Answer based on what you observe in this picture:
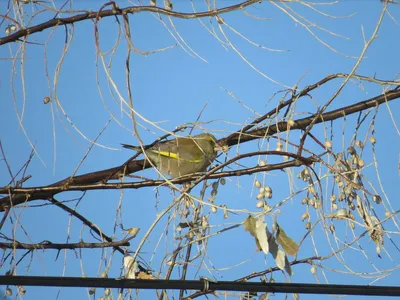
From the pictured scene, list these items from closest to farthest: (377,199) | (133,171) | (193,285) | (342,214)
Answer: (193,285) → (342,214) → (377,199) → (133,171)

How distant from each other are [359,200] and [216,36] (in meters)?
0.89

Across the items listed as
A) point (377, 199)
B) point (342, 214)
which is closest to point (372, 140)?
point (377, 199)

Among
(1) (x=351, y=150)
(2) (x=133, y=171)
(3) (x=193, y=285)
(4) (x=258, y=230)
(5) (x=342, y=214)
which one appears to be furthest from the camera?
(2) (x=133, y=171)

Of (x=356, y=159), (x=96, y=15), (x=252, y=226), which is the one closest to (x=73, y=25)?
(x=96, y=15)

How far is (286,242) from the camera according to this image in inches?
100

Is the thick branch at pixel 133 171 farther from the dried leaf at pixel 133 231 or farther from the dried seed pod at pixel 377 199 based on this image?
the dried seed pod at pixel 377 199

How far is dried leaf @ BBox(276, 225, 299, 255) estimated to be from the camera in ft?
8.29

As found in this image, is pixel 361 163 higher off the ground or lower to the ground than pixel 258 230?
higher

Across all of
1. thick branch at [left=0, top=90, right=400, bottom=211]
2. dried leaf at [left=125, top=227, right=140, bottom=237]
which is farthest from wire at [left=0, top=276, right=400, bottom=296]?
dried leaf at [left=125, top=227, right=140, bottom=237]

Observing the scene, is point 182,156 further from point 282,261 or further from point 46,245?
point 282,261

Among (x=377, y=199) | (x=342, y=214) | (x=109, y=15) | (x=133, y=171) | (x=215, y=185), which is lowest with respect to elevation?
(x=342, y=214)

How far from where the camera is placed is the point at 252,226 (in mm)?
2479

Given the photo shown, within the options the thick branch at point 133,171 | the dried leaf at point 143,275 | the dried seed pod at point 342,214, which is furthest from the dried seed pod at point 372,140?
the dried leaf at point 143,275

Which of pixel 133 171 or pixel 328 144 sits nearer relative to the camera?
pixel 328 144
